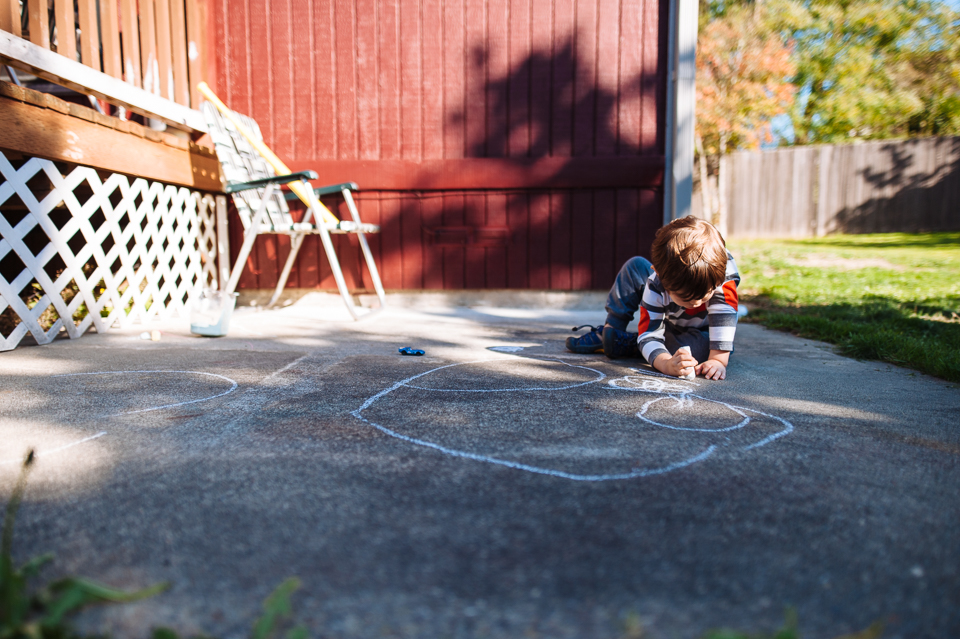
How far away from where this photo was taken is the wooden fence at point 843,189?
9.80 metres

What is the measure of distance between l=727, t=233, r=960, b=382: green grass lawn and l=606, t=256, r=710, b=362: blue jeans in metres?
0.80

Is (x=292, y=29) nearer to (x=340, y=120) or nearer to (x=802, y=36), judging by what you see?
(x=340, y=120)

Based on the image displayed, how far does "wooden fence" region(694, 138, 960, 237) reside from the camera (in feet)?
32.1

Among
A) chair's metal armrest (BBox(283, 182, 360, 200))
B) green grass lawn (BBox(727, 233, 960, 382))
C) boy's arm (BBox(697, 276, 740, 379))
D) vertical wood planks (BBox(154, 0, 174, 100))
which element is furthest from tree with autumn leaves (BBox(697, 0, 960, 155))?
boy's arm (BBox(697, 276, 740, 379))

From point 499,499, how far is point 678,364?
113 centimetres

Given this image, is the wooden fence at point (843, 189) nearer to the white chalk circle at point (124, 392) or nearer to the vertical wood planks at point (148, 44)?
the vertical wood planks at point (148, 44)

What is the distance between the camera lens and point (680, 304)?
2051 millimetres

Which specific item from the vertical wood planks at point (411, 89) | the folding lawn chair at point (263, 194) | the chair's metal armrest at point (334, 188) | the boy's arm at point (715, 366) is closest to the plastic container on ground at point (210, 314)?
the folding lawn chair at point (263, 194)

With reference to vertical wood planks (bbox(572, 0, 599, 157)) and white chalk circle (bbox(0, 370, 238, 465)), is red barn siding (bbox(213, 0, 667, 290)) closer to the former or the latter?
vertical wood planks (bbox(572, 0, 599, 157))

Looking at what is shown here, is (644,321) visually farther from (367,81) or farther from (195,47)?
(195,47)

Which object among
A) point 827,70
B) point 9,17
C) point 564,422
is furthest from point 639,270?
point 827,70

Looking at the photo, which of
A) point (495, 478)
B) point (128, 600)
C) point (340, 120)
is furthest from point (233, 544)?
point (340, 120)

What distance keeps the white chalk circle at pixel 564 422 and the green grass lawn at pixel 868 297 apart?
107 cm

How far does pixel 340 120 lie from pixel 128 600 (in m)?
3.70
